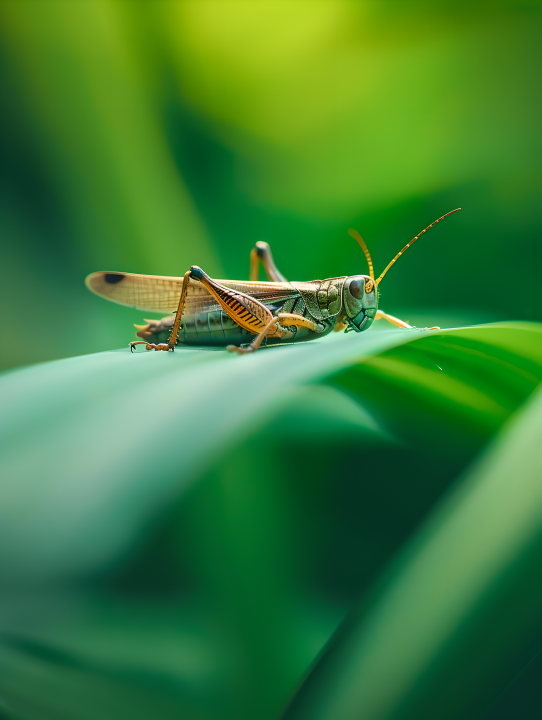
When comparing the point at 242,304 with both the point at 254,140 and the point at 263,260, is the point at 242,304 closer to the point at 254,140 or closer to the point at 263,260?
the point at 263,260

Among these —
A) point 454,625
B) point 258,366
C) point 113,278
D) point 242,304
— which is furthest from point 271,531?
point 113,278

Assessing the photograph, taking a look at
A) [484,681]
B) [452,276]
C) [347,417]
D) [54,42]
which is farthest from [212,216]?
[484,681]

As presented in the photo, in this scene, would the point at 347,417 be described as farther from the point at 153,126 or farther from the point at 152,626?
the point at 153,126

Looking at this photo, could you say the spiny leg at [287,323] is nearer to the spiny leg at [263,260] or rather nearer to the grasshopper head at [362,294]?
the grasshopper head at [362,294]

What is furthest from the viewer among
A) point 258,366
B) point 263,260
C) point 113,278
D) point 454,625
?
point 263,260

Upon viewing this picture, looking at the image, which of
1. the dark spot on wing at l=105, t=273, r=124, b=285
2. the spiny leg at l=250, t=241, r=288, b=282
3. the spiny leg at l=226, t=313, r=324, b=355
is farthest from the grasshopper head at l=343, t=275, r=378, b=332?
the dark spot on wing at l=105, t=273, r=124, b=285

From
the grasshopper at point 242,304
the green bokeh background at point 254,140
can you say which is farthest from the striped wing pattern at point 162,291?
the green bokeh background at point 254,140

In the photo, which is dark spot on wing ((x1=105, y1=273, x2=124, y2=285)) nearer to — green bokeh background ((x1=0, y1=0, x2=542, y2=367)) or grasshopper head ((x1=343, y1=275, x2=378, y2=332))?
green bokeh background ((x1=0, y1=0, x2=542, y2=367))

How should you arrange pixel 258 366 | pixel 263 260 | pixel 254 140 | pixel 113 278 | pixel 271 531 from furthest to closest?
pixel 263 260 → pixel 254 140 → pixel 113 278 → pixel 271 531 → pixel 258 366
